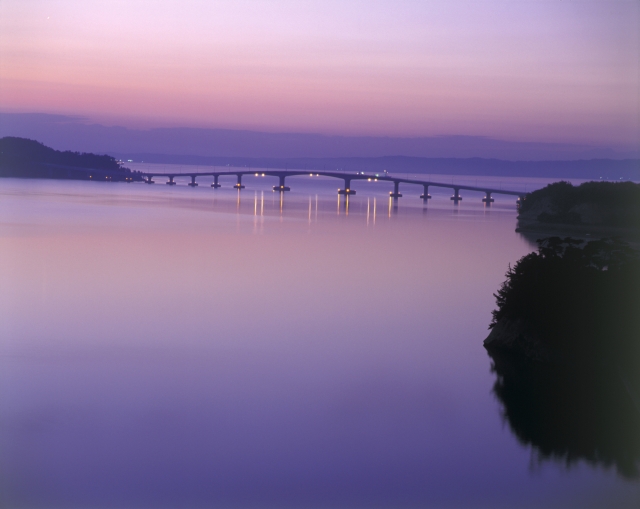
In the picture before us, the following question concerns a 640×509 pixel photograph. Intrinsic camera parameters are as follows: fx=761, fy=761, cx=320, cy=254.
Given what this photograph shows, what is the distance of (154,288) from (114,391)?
25.7 ft

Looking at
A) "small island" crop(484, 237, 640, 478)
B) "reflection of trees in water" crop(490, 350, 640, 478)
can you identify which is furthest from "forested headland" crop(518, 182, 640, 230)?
"reflection of trees in water" crop(490, 350, 640, 478)

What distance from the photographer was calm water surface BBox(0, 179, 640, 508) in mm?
6625

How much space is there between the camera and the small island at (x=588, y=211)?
32.4 metres

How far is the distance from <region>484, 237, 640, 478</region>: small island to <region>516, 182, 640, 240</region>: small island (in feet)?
57.5

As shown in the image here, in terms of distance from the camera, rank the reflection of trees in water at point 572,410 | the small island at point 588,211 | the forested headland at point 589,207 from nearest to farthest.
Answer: the reflection of trees in water at point 572,410 → the small island at point 588,211 → the forested headland at point 589,207

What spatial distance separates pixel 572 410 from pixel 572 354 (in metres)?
2.16

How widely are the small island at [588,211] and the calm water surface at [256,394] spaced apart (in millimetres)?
15024

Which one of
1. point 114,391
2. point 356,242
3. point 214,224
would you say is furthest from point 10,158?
point 114,391

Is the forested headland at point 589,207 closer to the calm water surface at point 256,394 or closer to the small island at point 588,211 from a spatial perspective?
the small island at point 588,211

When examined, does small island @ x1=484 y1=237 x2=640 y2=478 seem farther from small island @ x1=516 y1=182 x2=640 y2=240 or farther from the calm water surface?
→ small island @ x1=516 y1=182 x2=640 y2=240

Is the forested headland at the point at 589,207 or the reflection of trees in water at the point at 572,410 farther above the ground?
the forested headland at the point at 589,207

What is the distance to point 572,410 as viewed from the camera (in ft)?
29.9

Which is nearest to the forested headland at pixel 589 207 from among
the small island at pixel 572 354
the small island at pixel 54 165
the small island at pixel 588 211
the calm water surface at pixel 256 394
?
the small island at pixel 588 211

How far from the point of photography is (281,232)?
32844 mm
